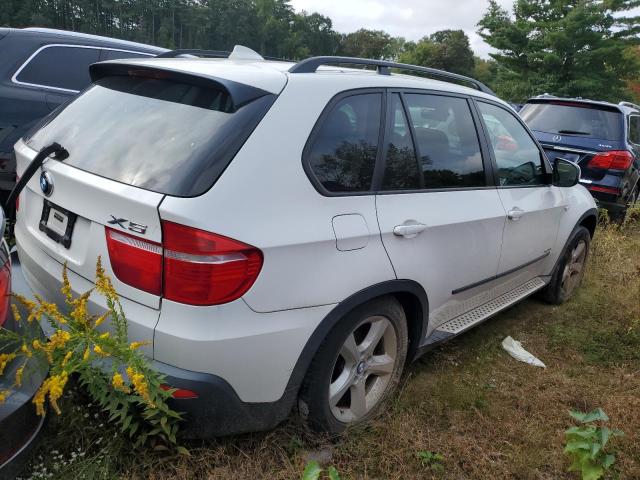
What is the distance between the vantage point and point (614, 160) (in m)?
6.32

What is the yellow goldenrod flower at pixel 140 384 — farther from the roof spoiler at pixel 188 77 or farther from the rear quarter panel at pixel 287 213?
the roof spoiler at pixel 188 77

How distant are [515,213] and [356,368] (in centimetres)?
150

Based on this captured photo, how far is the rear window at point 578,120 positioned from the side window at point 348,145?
5160 millimetres

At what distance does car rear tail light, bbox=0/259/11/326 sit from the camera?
1756 mm

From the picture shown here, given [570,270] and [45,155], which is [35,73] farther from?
[570,270]

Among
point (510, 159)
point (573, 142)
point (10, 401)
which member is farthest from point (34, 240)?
point (573, 142)

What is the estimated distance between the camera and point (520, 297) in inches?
145

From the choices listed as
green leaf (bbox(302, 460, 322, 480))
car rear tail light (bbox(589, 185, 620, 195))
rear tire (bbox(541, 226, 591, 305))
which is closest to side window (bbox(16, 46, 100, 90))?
green leaf (bbox(302, 460, 322, 480))

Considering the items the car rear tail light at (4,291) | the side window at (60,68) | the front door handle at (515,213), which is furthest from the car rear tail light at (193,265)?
the side window at (60,68)

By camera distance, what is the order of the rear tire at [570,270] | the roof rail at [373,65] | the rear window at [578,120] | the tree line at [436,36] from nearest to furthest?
the roof rail at [373,65], the rear tire at [570,270], the rear window at [578,120], the tree line at [436,36]

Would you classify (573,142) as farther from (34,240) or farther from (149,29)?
(149,29)

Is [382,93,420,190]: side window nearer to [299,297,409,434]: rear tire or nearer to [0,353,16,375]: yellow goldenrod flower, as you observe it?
[299,297,409,434]: rear tire

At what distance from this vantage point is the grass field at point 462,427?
7.16 ft

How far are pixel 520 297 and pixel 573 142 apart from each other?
372 cm
